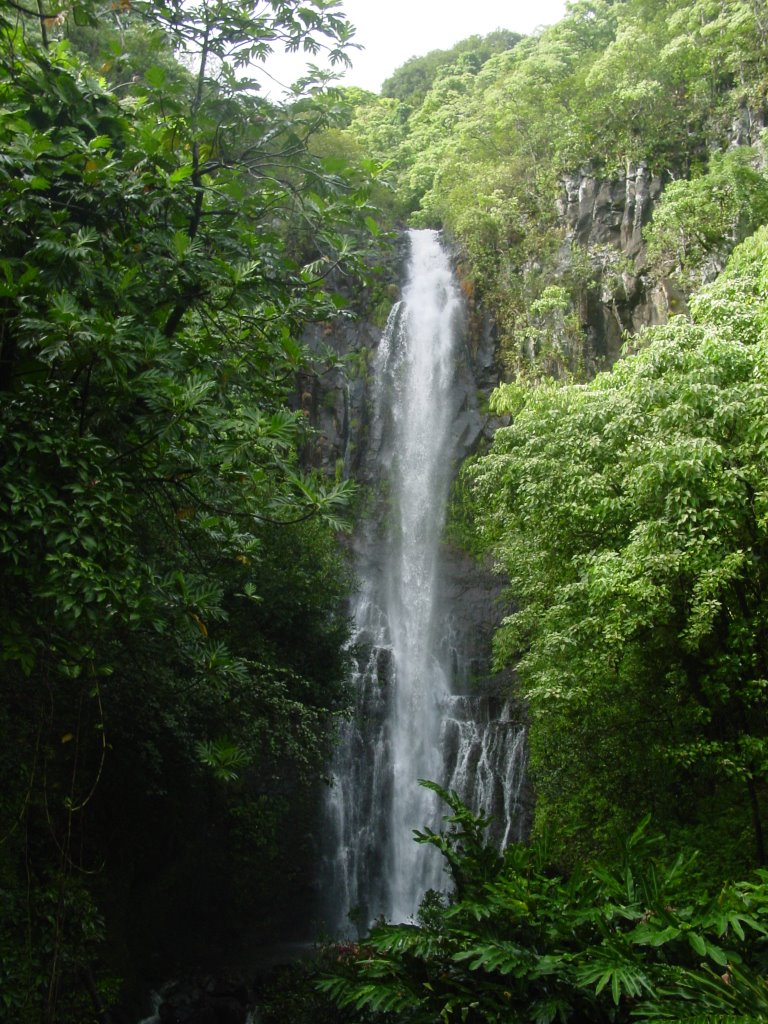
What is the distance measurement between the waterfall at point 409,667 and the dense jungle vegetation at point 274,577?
3.82ft

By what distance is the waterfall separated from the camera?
44.0 ft

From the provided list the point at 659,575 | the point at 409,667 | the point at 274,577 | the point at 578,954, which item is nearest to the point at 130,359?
the point at 578,954

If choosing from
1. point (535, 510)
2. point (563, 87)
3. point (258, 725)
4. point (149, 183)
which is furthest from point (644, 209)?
point (149, 183)

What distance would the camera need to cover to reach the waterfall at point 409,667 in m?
13.4

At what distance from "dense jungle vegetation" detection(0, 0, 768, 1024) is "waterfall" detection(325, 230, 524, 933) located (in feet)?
3.82

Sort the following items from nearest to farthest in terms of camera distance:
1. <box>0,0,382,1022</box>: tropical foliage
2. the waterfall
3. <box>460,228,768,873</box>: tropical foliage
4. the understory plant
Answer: the understory plant < <box>0,0,382,1022</box>: tropical foliage < <box>460,228,768,873</box>: tropical foliage < the waterfall

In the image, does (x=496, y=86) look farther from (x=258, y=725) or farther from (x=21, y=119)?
(x=21, y=119)

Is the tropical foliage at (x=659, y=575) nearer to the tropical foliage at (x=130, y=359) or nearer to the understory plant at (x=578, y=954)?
the tropical foliage at (x=130, y=359)

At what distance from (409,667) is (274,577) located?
5.95 meters

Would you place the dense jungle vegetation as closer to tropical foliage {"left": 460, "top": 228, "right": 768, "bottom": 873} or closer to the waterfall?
tropical foliage {"left": 460, "top": 228, "right": 768, "bottom": 873}

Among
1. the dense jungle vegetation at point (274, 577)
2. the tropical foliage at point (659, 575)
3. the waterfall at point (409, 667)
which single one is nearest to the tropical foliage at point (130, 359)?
the dense jungle vegetation at point (274, 577)

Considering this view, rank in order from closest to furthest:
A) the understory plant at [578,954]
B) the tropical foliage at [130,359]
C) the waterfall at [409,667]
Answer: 1. the understory plant at [578,954]
2. the tropical foliage at [130,359]
3. the waterfall at [409,667]

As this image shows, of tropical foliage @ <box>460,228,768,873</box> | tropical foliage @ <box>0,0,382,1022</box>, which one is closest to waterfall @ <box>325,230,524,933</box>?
tropical foliage @ <box>460,228,768,873</box>

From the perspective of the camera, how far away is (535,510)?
349 inches
